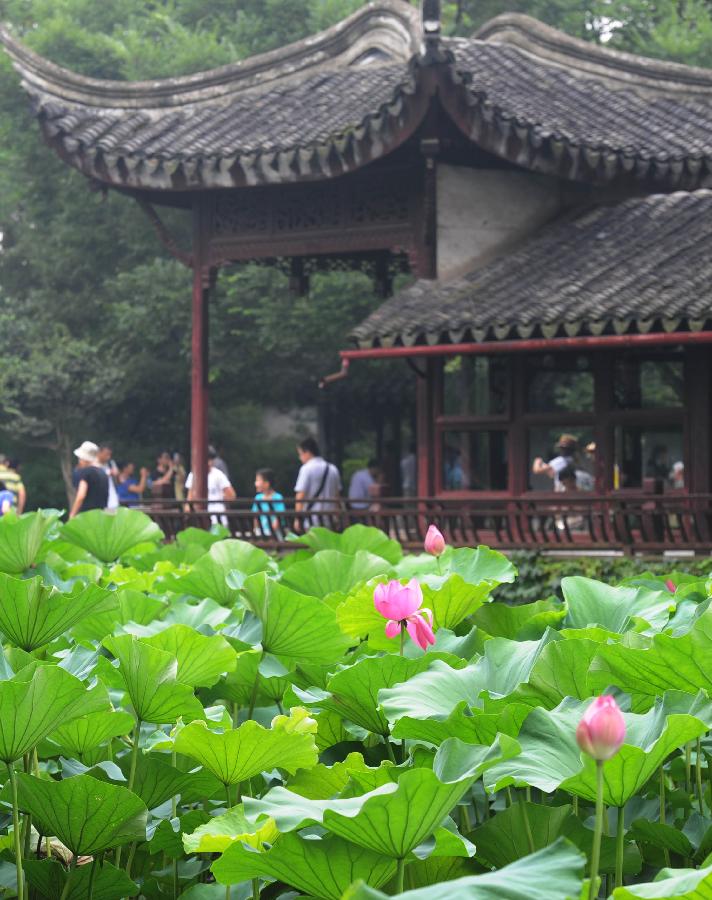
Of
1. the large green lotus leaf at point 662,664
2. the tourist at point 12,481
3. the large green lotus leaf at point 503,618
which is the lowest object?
the tourist at point 12,481

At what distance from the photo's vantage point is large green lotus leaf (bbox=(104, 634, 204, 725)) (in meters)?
1.91

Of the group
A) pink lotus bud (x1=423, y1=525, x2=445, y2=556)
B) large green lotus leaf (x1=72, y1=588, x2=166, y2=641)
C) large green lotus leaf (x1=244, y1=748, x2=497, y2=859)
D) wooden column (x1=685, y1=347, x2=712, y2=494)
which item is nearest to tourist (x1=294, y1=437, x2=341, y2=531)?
wooden column (x1=685, y1=347, x2=712, y2=494)

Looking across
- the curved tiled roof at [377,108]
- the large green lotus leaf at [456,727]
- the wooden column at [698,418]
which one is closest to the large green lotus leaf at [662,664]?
the large green lotus leaf at [456,727]

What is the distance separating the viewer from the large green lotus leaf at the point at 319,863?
143 centimetres

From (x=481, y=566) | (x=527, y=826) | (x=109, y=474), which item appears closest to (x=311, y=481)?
(x=109, y=474)

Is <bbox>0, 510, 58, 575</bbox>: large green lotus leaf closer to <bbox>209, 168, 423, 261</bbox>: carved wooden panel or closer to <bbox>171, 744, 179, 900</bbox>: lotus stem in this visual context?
<bbox>171, 744, 179, 900</bbox>: lotus stem

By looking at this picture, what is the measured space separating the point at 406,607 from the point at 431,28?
8.97 meters

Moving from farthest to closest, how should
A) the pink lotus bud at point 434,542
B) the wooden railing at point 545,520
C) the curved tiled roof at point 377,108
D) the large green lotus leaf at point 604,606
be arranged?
the curved tiled roof at point 377,108, the wooden railing at point 545,520, the pink lotus bud at point 434,542, the large green lotus leaf at point 604,606

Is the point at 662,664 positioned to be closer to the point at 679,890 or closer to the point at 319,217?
the point at 679,890

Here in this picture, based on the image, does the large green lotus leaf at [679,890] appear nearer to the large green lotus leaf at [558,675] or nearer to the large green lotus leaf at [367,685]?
the large green lotus leaf at [558,675]

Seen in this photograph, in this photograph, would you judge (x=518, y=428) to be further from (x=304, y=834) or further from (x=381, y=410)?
(x=381, y=410)

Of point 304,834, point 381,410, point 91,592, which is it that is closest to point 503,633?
point 91,592

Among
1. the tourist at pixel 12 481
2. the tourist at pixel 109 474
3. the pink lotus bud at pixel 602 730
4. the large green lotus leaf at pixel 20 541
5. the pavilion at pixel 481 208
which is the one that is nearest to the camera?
the pink lotus bud at pixel 602 730

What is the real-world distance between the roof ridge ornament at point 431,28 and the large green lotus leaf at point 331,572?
7.95 meters
